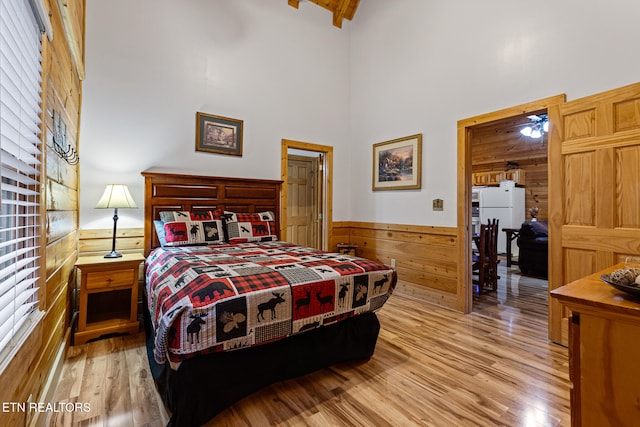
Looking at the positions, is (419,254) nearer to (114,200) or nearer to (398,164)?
(398,164)

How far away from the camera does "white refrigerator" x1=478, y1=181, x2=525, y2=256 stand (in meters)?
6.93

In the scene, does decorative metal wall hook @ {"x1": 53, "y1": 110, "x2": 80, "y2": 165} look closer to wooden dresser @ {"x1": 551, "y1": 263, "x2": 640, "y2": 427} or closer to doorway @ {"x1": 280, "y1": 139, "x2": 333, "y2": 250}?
doorway @ {"x1": 280, "y1": 139, "x2": 333, "y2": 250}

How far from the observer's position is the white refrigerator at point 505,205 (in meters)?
6.93

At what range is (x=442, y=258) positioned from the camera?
3.51m

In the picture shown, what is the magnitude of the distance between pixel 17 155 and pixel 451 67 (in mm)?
3795

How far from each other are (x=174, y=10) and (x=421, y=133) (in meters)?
3.20

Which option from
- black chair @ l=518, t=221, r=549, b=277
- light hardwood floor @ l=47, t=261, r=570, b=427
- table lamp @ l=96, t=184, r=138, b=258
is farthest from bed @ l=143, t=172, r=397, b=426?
black chair @ l=518, t=221, r=549, b=277

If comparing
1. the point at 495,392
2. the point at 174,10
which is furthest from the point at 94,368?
the point at 174,10

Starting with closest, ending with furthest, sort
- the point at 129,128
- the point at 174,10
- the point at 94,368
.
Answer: the point at 94,368 < the point at 129,128 < the point at 174,10

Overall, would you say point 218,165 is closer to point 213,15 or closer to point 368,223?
point 213,15

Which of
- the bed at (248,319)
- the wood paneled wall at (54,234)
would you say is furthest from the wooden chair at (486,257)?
the wood paneled wall at (54,234)

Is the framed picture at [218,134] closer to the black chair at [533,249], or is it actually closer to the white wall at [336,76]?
the white wall at [336,76]

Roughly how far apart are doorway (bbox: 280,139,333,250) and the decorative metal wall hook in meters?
2.63

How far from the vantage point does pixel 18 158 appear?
1137 millimetres
